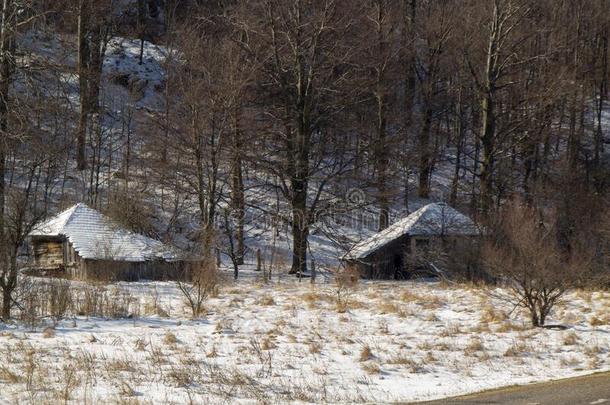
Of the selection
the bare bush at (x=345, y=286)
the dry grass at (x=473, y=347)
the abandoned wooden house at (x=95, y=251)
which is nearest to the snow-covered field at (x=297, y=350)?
the dry grass at (x=473, y=347)

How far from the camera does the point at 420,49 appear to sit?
48.7 metres

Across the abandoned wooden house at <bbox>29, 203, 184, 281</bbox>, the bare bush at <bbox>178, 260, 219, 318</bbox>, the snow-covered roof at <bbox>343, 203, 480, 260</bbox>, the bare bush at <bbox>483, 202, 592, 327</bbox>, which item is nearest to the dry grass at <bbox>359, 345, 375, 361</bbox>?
the bare bush at <bbox>483, 202, 592, 327</bbox>

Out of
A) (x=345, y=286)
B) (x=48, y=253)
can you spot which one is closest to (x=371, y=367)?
(x=345, y=286)

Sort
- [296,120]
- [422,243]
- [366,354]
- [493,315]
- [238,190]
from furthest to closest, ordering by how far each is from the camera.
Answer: [238,190] → [296,120] → [422,243] → [493,315] → [366,354]

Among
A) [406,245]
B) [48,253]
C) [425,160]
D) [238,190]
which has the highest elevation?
[425,160]

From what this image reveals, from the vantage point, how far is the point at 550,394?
9.48 m

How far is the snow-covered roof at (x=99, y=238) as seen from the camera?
974 inches

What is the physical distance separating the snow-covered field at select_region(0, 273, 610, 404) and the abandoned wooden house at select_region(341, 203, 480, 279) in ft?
25.9

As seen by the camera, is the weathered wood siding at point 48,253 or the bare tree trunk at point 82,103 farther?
the bare tree trunk at point 82,103

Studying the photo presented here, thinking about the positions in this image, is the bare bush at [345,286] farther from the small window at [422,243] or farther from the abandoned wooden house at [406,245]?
the small window at [422,243]

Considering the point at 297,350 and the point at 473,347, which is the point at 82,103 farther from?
the point at 473,347

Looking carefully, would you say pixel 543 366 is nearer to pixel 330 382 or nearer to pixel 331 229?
pixel 330 382

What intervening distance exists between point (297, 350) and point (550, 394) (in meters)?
4.13

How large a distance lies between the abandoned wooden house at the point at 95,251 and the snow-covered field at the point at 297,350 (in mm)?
5989
